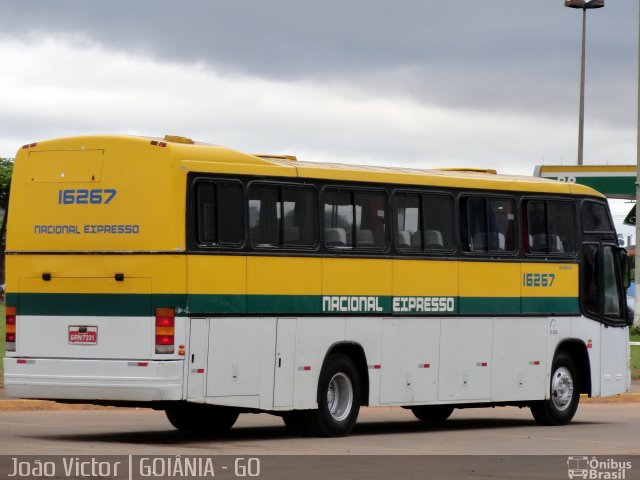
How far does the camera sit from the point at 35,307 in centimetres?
1920

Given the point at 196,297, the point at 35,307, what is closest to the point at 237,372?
the point at 196,297

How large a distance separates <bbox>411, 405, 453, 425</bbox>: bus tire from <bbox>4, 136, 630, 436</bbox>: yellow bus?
54.0 inches

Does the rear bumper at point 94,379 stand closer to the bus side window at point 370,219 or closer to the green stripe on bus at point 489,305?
the bus side window at point 370,219

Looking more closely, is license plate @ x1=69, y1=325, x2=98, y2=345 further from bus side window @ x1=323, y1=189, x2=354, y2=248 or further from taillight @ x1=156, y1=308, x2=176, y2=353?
bus side window @ x1=323, y1=189, x2=354, y2=248

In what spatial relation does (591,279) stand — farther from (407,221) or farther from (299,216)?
(299,216)

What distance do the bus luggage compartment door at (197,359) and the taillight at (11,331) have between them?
2253mm

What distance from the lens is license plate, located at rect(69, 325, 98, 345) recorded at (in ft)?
61.7

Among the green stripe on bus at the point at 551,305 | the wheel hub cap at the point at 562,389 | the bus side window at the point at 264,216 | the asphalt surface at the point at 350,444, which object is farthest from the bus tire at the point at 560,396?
the bus side window at the point at 264,216

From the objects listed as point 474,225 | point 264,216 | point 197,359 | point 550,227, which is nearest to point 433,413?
point 550,227

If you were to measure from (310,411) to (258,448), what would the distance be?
2.07 meters

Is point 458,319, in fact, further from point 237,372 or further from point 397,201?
point 237,372

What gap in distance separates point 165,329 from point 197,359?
52cm

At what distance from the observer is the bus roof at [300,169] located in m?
18.8

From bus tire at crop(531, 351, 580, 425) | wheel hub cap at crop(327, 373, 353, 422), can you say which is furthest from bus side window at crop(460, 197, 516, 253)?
wheel hub cap at crop(327, 373, 353, 422)
